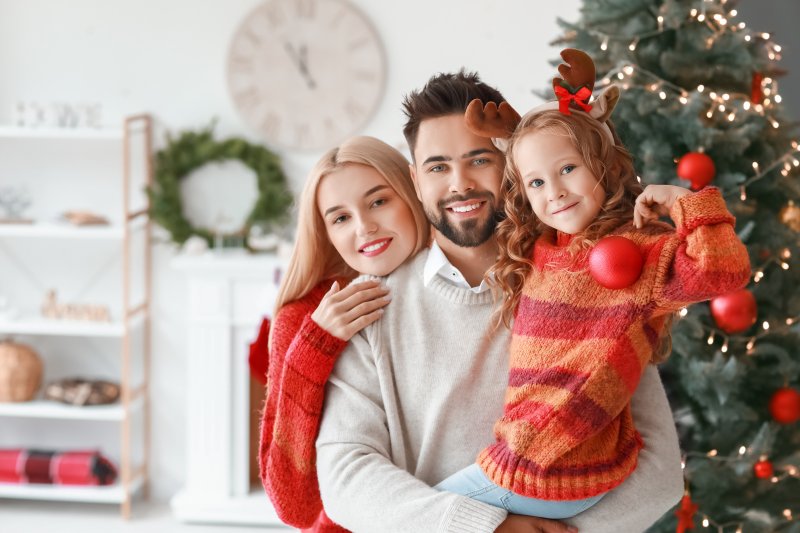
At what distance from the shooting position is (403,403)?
1.71m

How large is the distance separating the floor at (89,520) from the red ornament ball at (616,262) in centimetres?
319

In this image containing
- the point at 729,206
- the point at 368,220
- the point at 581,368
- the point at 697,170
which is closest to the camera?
the point at 581,368

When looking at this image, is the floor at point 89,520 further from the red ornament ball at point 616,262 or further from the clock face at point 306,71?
the red ornament ball at point 616,262

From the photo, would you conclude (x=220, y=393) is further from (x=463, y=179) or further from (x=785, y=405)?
(x=463, y=179)

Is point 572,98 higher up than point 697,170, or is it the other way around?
point 572,98

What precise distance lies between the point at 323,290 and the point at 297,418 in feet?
1.00

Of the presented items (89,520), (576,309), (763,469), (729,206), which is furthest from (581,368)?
(89,520)

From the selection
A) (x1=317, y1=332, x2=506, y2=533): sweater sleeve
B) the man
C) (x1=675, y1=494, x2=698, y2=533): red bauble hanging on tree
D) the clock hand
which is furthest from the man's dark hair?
the clock hand

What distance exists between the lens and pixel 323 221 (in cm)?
190

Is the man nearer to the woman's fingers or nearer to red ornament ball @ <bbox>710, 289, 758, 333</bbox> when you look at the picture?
the woman's fingers

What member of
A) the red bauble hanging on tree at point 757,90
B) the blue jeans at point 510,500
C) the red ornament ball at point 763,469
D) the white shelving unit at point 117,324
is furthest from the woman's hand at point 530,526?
the white shelving unit at point 117,324

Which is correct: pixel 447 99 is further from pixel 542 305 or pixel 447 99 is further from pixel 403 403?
pixel 403 403

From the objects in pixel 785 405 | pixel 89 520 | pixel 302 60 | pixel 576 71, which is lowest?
pixel 89 520

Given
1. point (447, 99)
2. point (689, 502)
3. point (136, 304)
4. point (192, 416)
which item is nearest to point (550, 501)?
point (447, 99)
